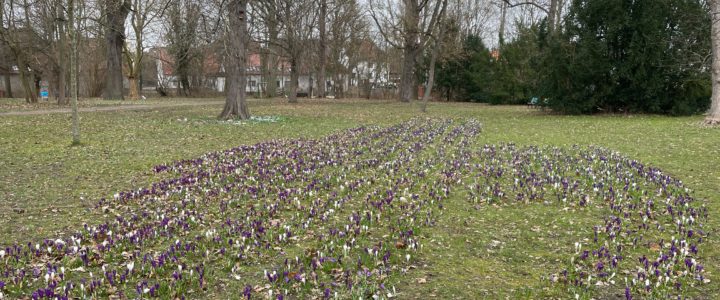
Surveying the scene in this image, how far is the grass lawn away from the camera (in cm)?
506

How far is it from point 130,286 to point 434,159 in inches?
318

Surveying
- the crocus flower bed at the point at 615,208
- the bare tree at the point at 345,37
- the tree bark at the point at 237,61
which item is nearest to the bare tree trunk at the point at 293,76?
the bare tree at the point at 345,37

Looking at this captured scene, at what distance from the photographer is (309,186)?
28.5ft

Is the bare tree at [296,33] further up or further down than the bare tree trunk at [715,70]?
further up

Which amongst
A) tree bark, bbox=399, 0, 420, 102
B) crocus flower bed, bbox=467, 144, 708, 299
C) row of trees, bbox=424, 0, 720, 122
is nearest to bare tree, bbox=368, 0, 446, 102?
tree bark, bbox=399, 0, 420, 102

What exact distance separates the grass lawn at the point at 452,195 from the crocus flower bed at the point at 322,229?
8.9 inches

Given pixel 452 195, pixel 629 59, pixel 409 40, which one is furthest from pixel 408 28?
pixel 452 195

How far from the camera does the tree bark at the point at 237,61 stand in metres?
21.8

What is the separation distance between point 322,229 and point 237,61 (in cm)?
1657

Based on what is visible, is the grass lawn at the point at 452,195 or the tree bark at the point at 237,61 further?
the tree bark at the point at 237,61

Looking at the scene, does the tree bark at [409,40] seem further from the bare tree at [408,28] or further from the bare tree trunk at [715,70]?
the bare tree trunk at [715,70]

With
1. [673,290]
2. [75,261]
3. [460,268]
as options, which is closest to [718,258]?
[673,290]

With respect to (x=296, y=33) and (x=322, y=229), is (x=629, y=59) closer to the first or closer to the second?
(x=296, y=33)

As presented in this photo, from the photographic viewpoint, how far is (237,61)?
21828 mm
